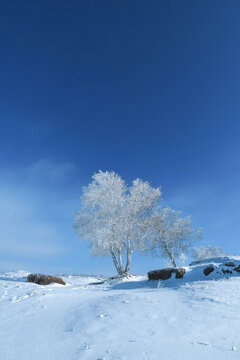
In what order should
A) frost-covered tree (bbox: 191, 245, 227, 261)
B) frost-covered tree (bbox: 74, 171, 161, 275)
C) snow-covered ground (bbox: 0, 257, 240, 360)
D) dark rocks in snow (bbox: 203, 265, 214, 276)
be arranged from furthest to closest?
frost-covered tree (bbox: 191, 245, 227, 261)
frost-covered tree (bbox: 74, 171, 161, 275)
dark rocks in snow (bbox: 203, 265, 214, 276)
snow-covered ground (bbox: 0, 257, 240, 360)

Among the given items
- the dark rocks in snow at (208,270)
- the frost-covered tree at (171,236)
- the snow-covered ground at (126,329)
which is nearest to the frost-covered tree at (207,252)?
the frost-covered tree at (171,236)

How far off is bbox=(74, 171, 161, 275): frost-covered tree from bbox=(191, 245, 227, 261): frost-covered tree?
19.9m

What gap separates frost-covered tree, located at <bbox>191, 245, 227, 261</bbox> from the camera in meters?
37.9

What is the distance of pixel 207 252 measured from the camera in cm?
3828

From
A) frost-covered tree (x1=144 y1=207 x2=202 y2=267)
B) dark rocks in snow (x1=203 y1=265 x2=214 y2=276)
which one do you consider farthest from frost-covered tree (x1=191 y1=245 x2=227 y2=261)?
dark rocks in snow (x1=203 y1=265 x2=214 y2=276)

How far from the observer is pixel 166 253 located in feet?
90.3

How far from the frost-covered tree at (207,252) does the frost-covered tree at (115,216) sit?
19.9 metres

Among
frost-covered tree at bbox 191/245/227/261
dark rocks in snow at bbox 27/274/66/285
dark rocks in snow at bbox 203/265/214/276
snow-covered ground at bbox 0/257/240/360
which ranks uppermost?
frost-covered tree at bbox 191/245/227/261

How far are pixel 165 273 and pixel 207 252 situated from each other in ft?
98.8

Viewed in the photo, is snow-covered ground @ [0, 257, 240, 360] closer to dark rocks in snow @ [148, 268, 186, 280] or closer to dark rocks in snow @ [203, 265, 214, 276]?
dark rocks in snow @ [203, 265, 214, 276]

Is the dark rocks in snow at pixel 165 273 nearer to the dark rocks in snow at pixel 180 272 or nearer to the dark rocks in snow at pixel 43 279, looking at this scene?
the dark rocks in snow at pixel 180 272

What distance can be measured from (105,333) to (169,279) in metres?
9.45

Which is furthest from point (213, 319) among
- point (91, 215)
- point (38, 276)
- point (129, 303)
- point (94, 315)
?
point (91, 215)

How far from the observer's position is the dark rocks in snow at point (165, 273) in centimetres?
1220
